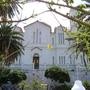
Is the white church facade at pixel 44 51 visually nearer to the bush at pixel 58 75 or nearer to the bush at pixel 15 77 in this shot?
the bush at pixel 58 75

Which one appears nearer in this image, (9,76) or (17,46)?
(17,46)

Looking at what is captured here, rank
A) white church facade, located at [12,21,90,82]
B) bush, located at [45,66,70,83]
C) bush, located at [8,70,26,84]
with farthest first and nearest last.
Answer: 1. white church facade, located at [12,21,90,82]
2. bush, located at [45,66,70,83]
3. bush, located at [8,70,26,84]

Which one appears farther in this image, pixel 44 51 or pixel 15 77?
pixel 44 51

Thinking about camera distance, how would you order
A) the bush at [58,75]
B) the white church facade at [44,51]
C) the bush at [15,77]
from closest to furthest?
the bush at [15,77], the bush at [58,75], the white church facade at [44,51]

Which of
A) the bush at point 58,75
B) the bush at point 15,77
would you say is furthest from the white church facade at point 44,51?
the bush at point 15,77

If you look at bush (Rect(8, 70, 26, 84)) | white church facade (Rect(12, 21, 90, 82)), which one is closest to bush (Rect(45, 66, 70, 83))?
bush (Rect(8, 70, 26, 84))

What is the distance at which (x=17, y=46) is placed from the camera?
43.7 metres

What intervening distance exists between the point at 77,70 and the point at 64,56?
15.2ft

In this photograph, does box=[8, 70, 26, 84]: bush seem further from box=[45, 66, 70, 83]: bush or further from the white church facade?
the white church facade

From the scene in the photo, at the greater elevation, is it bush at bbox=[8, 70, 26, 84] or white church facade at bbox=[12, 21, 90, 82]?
white church facade at bbox=[12, 21, 90, 82]

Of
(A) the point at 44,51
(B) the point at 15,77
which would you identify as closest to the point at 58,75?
(B) the point at 15,77

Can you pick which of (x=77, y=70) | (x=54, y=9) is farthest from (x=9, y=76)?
(x=54, y=9)

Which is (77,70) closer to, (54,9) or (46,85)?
(46,85)

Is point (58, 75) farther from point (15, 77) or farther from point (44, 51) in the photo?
point (44, 51)
